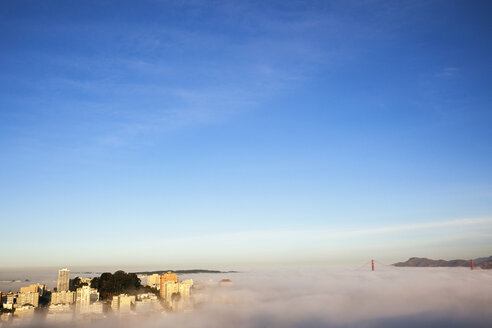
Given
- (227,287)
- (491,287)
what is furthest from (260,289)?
(491,287)

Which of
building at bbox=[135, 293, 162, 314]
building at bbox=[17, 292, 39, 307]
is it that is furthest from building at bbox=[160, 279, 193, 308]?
building at bbox=[17, 292, 39, 307]

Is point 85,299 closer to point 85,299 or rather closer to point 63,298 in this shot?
point 85,299

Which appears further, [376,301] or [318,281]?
[318,281]

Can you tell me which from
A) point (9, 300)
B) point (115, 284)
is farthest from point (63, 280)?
point (115, 284)

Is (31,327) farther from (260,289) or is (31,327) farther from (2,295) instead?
(260,289)

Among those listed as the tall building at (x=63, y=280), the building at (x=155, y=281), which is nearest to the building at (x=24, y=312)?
the tall building at (x=63, y=280)

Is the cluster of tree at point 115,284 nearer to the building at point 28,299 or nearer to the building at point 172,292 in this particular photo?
the building at point 172,292
